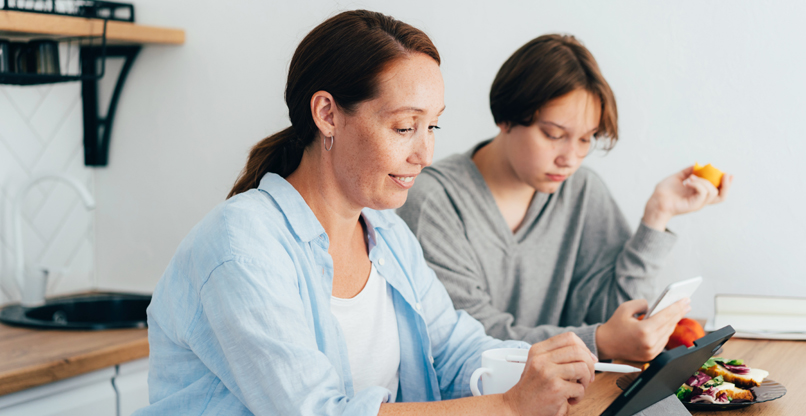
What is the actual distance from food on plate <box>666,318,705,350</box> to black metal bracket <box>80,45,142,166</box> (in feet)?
5.86

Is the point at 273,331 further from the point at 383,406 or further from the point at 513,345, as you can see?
the point at 513,345

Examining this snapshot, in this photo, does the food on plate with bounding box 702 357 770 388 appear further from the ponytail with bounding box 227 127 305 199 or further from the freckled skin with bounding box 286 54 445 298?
the ponytail with bounding box 227 127 305 199

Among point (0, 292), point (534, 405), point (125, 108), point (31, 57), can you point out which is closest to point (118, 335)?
point (0, 292)

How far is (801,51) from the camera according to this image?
1.52 meters

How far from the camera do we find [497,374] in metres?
0.88

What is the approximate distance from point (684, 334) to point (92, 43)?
1.70m

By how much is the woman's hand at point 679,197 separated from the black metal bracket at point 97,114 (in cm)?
164

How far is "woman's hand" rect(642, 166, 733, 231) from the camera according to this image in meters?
1.42

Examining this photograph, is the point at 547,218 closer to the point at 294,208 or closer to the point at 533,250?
the point at 533,250

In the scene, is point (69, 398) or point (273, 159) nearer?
point (273, 159)

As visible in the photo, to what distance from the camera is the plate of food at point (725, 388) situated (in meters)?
0.92

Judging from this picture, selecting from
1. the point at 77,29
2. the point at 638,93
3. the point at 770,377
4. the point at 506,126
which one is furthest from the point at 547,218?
the point at 77,29

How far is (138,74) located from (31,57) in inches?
19.2

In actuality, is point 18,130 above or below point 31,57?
below
